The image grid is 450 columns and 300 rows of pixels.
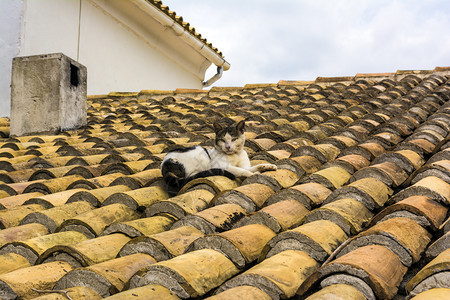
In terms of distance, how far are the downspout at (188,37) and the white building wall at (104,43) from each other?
29 centimetres

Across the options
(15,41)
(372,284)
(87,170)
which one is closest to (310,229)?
(372,284)

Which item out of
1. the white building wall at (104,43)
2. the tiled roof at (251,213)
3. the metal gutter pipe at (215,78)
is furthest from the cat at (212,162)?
the metal gutter pipe at (215,78)

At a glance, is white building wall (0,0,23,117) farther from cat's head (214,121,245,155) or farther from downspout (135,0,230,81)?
cat's head (214,121,245,155)

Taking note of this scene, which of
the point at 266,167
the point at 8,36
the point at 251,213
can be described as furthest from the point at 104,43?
the point at 251,213

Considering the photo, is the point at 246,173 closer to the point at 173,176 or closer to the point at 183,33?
the point at 173,176

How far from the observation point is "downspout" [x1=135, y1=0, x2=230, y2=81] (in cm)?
→ 895

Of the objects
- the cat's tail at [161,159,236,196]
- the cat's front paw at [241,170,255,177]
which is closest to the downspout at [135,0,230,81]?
the cat's tail at [161,159,236,196]

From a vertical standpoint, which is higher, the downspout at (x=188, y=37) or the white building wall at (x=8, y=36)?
the downspout at (x=188, y=37)

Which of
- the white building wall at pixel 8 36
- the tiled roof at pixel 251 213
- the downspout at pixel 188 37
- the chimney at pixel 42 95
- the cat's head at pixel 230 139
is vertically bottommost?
the tiled roof at pixel 251 213

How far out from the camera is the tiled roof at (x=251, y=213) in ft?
5.63

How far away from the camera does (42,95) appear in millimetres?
5926

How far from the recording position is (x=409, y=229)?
2.04m

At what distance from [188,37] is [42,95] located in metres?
4.49

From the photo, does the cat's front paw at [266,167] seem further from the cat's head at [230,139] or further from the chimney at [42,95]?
the chimney at [42,95]
